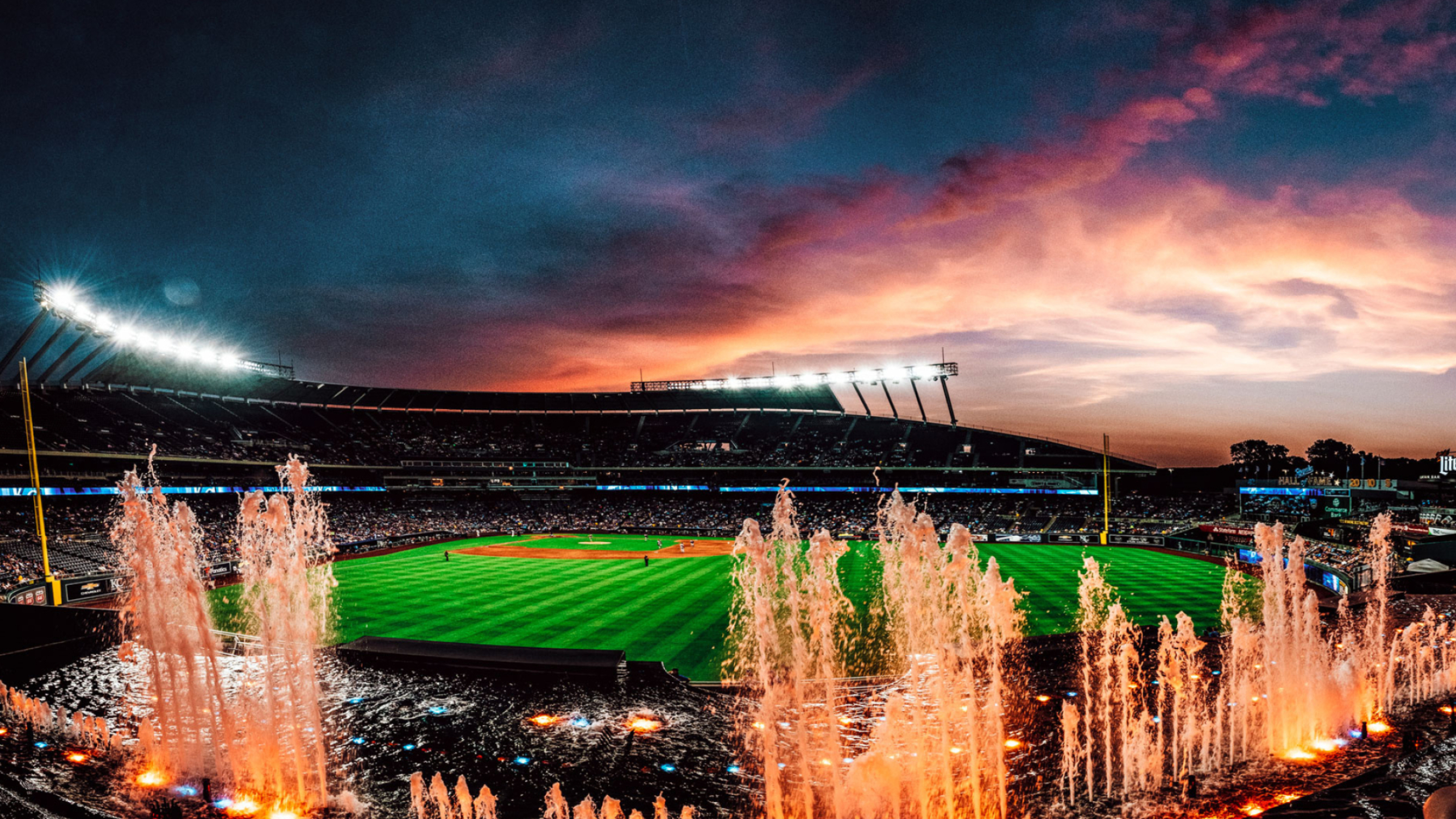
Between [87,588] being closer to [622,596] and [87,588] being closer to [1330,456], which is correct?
[622,596]

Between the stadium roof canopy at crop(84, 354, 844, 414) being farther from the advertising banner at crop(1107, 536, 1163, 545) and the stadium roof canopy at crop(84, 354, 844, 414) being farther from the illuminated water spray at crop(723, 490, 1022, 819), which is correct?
the illuminated water spray at crop(723, 490, 1022, 819)

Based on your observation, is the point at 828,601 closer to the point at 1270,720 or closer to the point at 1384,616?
the point at 1270,720

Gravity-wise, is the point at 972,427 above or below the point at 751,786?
above

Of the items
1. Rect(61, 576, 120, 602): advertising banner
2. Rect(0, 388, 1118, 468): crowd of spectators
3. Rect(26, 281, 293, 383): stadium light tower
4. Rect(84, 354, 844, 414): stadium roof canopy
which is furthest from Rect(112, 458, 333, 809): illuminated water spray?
→ Rect(84, 354, 844, 414): stadium roof canopy

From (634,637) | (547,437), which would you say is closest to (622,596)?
(634,637)

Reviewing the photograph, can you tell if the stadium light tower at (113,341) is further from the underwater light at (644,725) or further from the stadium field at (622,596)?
the underwater light at (644,725)

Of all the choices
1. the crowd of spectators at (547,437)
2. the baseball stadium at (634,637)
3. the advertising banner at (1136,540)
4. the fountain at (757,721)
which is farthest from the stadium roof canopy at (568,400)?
the fountain at (757,721)

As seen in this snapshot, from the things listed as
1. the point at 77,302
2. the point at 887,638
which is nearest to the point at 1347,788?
the point at 887,638
